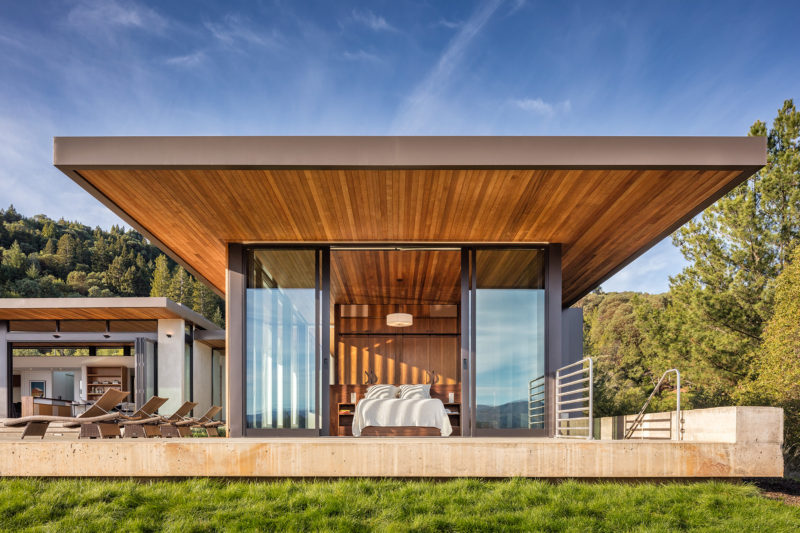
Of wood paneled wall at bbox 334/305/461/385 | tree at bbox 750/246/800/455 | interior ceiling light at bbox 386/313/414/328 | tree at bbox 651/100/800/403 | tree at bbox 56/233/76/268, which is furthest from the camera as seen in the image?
tree at bbox 56/233/76/268

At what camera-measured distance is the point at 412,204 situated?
7199 mm

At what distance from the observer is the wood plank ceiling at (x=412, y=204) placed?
20.4 feet

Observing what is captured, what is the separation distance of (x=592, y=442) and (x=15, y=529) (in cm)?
481

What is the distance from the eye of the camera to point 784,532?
5.27 meters

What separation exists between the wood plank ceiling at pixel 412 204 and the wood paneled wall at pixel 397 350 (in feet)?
18.5

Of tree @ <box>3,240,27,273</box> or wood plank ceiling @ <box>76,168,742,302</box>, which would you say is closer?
wood plank ceiling @ <box>76,168,742,302</box>

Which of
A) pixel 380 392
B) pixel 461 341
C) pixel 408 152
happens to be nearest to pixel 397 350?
pixel 380 392

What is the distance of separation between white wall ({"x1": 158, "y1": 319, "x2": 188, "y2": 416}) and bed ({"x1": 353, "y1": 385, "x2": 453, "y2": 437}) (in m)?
8.96

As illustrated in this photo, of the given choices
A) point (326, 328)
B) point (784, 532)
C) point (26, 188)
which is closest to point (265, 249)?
point (326, 328)

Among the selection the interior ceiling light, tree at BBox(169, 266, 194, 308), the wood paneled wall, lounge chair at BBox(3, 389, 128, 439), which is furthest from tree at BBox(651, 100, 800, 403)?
tree at BBox(169, 266, 194, 308)

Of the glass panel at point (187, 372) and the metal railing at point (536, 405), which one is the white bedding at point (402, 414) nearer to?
the metal railing at point (536, 405)

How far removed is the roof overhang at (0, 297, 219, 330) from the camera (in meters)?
15.1

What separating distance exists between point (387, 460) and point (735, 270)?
631 inches

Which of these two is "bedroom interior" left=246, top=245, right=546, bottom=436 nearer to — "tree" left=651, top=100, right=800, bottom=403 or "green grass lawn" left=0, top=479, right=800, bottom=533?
"green grass lawn" left=0, top=479, right=800, bottom=533
